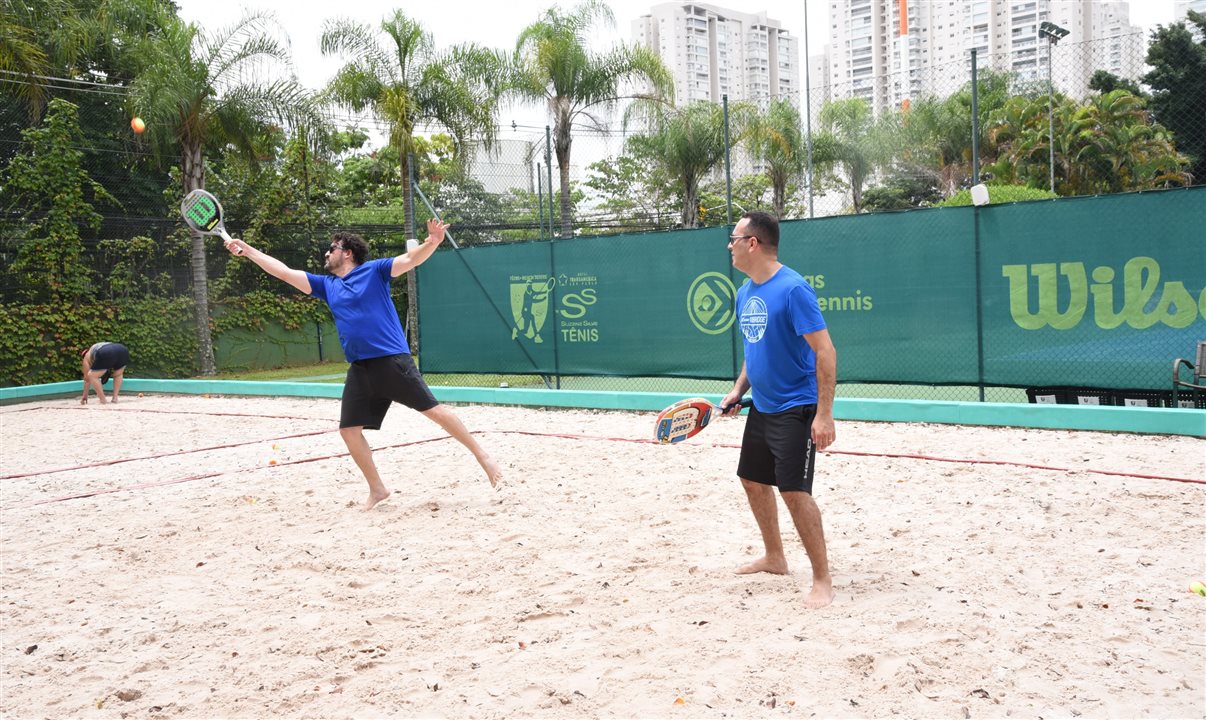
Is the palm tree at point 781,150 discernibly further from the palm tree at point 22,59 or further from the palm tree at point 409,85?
the palm tree at point 22,59

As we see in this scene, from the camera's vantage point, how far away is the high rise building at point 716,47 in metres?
84.8

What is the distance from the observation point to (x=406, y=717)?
3324 mm

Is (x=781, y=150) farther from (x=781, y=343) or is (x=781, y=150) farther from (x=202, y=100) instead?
(x=781, y=343)

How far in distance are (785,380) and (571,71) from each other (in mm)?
17663

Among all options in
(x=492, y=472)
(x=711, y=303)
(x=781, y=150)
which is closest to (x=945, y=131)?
(x=781, y=150)

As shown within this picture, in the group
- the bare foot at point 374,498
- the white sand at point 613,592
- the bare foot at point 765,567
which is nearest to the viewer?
the white sand at point 613,592

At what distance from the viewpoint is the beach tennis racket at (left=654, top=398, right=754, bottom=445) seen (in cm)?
479

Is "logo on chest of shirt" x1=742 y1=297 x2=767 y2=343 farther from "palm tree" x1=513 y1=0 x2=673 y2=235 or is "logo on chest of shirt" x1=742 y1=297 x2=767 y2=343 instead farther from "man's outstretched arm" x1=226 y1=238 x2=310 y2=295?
"palm tree" x1=513 y1=0 x2=673 y2=235

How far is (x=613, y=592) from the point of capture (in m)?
4.53

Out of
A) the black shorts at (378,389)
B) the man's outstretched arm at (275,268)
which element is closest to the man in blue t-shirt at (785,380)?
the black shorts at (378,389)

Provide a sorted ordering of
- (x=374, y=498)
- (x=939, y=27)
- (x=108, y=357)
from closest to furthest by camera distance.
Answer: (x=374, y=498) → (x=108, y=357) → (x=939, y=27)

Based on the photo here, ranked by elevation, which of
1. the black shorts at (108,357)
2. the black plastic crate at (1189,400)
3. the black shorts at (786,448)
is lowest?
the black plastic crate at (1189,400)

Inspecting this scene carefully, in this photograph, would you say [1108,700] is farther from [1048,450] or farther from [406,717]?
[1048,450]

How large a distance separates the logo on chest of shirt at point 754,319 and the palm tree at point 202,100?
16.9 meters
